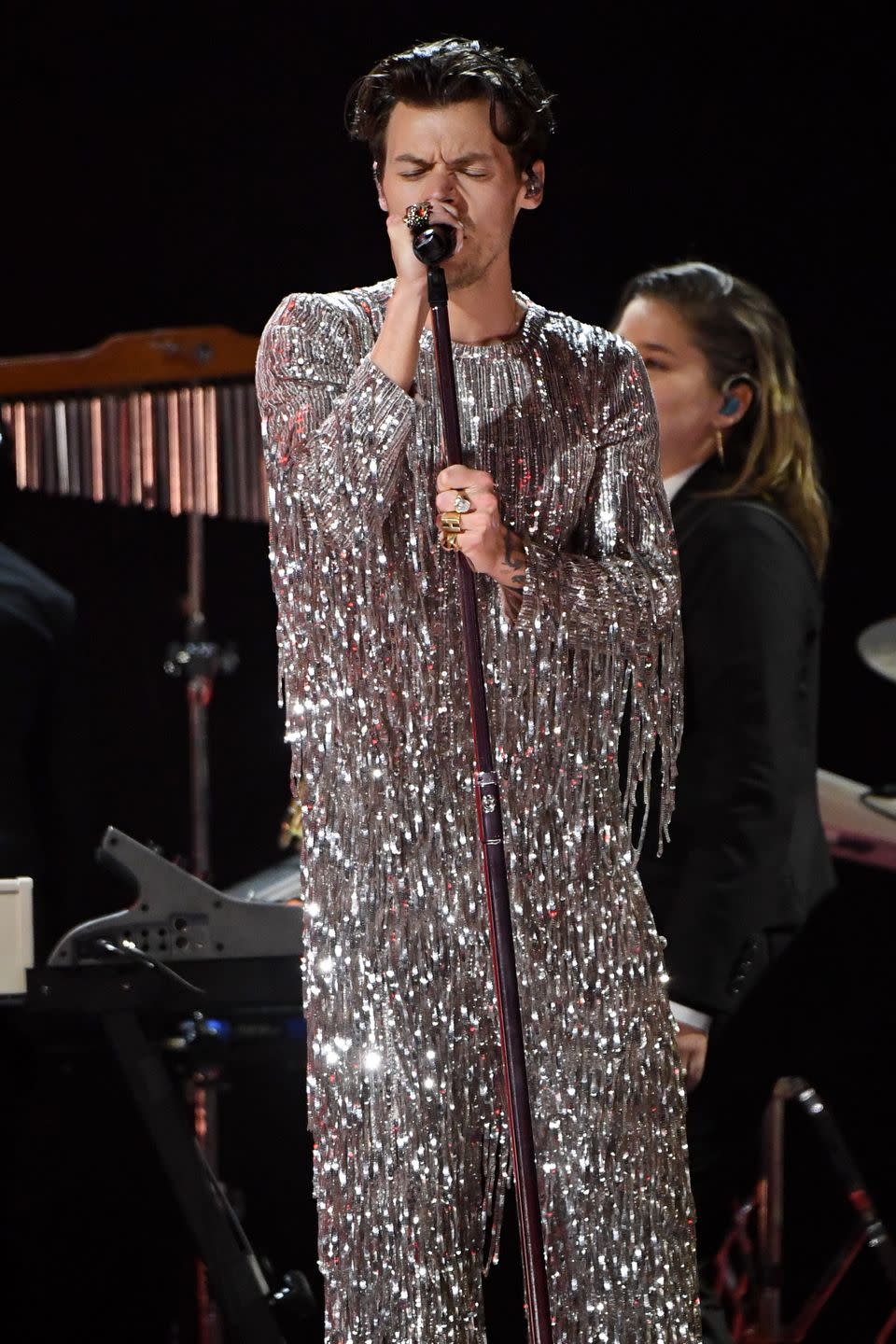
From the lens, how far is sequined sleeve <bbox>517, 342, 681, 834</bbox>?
1.44 meters

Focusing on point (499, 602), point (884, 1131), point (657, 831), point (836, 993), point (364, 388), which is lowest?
point (884, 1131)

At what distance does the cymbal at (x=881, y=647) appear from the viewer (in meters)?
2.60

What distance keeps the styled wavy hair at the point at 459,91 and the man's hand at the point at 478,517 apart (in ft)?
1.00

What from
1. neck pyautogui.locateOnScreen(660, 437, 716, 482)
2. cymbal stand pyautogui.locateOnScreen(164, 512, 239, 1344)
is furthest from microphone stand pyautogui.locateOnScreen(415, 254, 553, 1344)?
cymbal stand pyautogui.locateOnScreen(164, 512, 239, 1344)

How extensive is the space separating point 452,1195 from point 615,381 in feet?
2.25

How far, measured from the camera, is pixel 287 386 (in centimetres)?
138

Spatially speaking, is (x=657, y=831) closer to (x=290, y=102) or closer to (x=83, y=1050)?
(x=83, y=1050)

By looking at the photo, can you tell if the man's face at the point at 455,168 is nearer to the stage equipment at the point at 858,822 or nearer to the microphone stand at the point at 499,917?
the microphone stand at the point at 499,917

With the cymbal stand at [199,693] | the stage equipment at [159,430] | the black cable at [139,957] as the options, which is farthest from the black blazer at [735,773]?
the stage equipment at [159,430]

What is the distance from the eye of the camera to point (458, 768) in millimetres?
1422

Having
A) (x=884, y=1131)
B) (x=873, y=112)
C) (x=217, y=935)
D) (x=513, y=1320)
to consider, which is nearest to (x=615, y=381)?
(x=217, y=935)

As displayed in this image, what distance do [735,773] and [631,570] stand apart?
53 centimetres

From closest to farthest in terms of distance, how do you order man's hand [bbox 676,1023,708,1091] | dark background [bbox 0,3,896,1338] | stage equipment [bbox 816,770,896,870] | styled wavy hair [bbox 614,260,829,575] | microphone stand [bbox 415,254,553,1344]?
1. microphone stand [bbox 415,254,553,1344]
2. man's hand [bbox 676,1023,708,1091]
3. styled wavy hair [bbox 614,260,829,575]
4. stage equipment [bbox 816,770,896,870]
5. dark background [bbox 0,3,896,1338]

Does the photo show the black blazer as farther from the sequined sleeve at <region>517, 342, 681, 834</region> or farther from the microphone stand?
the microphone stand
